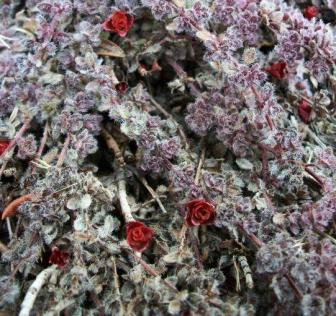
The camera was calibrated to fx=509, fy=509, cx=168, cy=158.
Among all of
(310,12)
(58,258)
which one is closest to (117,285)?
(58,258)

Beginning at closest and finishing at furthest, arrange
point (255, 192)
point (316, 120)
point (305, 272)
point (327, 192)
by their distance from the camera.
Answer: point (305, 272)
point (327, 192)
point (255, 192)
point (316, 120)

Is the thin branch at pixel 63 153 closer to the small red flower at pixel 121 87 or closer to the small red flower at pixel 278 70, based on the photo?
the small red flower at pixel 121 87

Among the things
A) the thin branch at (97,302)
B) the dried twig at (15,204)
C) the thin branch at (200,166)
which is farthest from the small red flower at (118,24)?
the thin branch at (97,302)

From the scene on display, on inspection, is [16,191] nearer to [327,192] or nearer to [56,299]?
[56,299]

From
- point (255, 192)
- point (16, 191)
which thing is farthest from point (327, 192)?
point (16, 191)

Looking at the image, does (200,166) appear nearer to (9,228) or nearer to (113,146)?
(113,146)

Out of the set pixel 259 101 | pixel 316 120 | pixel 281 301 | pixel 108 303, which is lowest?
pixel 108 303
